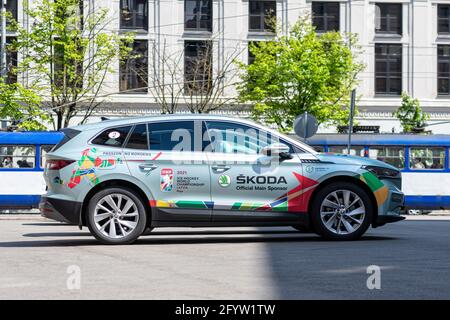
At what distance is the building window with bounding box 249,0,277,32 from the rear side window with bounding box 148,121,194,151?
129ft

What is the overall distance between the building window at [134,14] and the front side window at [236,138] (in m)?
38.9

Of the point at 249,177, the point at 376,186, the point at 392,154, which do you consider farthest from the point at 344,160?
the point at 392,154

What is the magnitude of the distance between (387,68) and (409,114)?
3750mm

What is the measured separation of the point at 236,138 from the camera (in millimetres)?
13156

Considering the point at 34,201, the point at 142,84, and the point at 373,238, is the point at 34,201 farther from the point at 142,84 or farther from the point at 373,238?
the point at 142,84

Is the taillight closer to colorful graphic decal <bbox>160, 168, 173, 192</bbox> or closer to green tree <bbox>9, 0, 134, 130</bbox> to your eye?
colorful graphic decal <bbox>160, 168, 173, 192</bbox>

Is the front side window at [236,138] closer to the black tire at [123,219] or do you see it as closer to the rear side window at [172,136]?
the rear side window at [172,136]

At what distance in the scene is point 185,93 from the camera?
2020 inches

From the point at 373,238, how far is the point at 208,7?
38.8 meters

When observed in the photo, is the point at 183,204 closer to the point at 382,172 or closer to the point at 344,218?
the point at 344,218

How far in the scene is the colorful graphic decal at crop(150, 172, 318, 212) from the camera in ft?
42.5

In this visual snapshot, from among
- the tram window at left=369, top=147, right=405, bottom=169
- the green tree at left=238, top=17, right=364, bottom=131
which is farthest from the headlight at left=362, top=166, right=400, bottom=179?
the green tree at left=238, top=17, right=364, bottom=131

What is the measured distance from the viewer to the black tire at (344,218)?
13.2 metres
